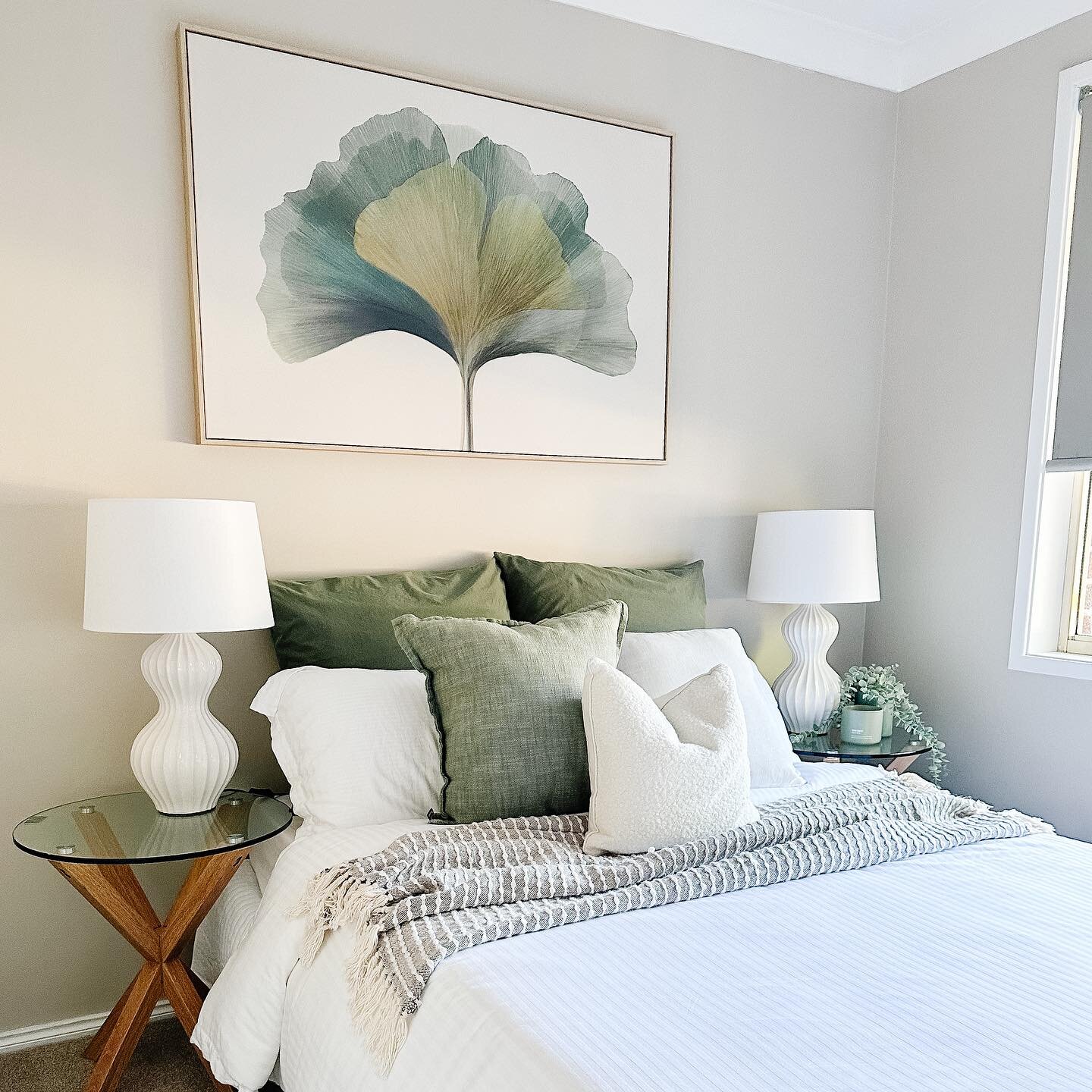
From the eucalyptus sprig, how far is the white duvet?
3.34ft

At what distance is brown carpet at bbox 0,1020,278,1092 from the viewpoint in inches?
81.8

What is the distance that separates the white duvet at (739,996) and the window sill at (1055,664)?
3.24ft

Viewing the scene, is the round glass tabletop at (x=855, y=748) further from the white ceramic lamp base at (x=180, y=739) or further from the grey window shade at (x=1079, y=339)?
the white ceramic lamp base at (x=180, y=739)

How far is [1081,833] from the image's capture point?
2701mm

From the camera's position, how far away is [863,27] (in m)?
3.07

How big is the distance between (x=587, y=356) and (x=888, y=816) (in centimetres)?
149

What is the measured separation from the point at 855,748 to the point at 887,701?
22 cm

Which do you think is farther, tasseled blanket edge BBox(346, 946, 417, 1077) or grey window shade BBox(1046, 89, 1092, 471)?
grey window shade BBox(1046, 89, 1092, 471)

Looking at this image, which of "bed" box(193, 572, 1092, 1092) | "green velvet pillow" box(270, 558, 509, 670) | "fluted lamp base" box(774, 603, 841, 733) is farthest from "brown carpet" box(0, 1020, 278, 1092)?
"fluted lamp base" box(774, 603, 841, 733)

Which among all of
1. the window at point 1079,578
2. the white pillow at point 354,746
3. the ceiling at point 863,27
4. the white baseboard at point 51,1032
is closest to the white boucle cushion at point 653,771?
the white pillow at point 354,746

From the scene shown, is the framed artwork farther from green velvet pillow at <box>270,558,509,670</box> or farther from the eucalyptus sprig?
the eucalyptus sprig

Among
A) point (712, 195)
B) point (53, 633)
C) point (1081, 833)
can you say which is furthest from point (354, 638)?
point (1081, 833)

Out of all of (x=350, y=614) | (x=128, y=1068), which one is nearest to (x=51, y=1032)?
(x=128, y=1068)

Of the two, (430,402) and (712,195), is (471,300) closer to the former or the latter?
(430,402)
